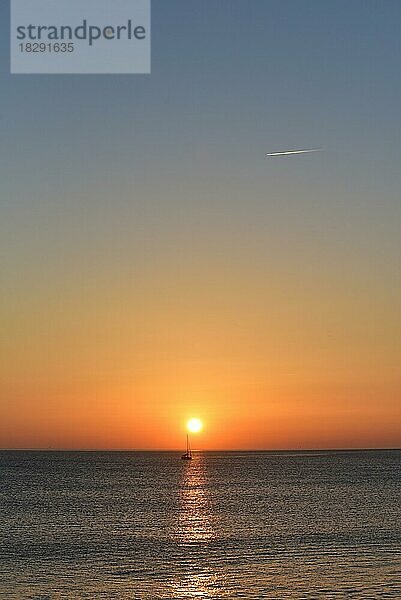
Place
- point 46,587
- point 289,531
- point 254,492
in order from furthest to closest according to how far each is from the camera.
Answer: point 254,492, point 289,531, point 46,587

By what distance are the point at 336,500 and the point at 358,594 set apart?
7832 centimetres

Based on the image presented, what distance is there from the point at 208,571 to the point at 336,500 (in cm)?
7088

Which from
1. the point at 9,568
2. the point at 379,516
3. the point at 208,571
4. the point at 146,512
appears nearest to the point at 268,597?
the point at 208,571

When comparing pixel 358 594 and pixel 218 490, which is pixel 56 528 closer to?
pixel 358 594

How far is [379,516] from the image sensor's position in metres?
99.9

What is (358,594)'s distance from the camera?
4978cm

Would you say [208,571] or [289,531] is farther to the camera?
[289,531]

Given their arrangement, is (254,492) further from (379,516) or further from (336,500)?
(379,516)

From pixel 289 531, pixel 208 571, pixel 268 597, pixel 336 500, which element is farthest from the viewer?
pixel 336 500

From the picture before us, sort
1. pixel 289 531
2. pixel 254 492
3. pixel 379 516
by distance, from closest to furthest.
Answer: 1. pixel 289 531
2. pixel 379 516
3. pixel 254 492

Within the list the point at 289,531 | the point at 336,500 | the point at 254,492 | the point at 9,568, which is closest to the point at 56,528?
the point at 289,531

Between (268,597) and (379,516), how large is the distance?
175ft

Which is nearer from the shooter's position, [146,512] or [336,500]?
[146,512]

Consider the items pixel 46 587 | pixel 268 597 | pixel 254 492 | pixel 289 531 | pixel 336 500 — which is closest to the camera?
pixel 268 597
